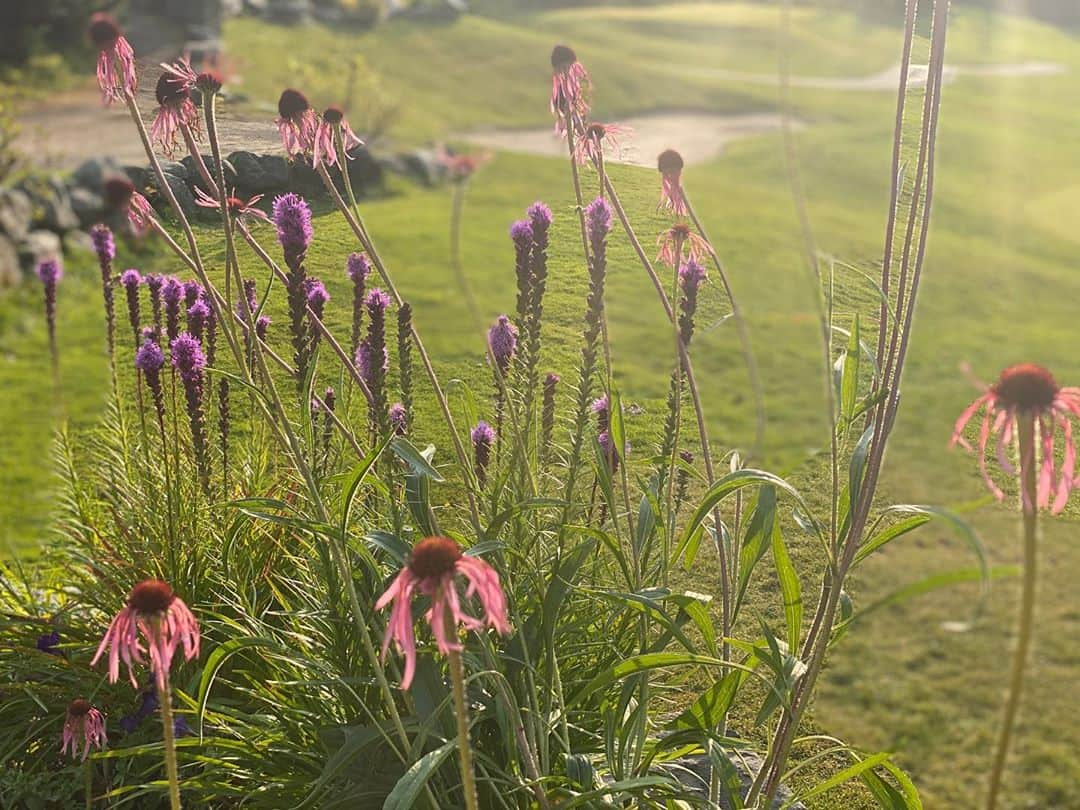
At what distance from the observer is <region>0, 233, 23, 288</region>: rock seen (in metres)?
7.59

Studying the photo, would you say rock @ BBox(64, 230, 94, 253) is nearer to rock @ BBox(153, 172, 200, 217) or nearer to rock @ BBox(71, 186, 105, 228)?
rock @ BBox(71, 186, 105, 228)

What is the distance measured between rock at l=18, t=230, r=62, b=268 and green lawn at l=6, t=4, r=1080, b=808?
0.25 metres

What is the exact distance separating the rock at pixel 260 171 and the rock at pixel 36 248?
6.18m

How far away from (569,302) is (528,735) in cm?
117

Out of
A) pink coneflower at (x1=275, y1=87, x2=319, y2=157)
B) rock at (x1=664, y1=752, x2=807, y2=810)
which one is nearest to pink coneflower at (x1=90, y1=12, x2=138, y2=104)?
pink coneflower at (x1=275, y1=87, x2=319, y2=157)

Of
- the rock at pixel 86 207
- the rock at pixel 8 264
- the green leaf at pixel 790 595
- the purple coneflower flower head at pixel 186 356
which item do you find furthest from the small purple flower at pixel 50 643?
the rock at pixel 86 207

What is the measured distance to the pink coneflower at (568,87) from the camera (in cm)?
170

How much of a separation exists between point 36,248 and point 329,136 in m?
7.12

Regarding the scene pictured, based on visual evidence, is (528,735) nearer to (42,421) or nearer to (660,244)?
(660,244)

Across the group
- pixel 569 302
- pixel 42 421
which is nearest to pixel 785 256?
pixel 42 421

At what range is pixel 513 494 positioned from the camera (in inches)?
81.7

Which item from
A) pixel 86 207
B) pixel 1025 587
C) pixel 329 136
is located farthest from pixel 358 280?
pixel 86 207

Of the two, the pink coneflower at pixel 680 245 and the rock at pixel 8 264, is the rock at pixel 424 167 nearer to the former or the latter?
the rock at pixel 8 264

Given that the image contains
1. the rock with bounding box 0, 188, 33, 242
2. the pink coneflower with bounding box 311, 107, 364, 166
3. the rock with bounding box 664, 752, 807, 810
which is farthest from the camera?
the rock with bounding box 0, 188, 33, 242
